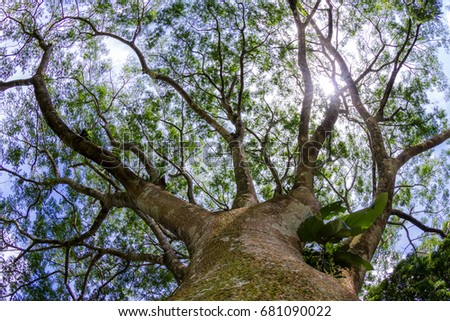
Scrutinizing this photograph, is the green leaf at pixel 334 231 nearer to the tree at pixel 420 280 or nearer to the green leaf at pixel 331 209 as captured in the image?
the green leaf at pixel 331 209

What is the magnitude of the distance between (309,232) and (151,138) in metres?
6.02

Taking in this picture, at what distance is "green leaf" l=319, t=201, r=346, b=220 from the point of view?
118 inches

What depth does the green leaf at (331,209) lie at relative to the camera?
9.84 ft

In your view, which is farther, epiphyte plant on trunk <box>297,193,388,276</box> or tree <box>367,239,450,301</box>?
tree <box>367,239,450,301</box>

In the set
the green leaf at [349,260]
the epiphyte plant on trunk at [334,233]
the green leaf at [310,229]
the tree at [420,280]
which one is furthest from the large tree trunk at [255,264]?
the tree at [420,280]

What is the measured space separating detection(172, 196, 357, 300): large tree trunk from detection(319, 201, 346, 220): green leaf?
0.27 meters

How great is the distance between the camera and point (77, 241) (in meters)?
6.23

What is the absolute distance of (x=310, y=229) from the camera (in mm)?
2932

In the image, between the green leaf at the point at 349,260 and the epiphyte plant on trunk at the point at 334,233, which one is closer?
the epiphyte plant on trunk at the point at 334,233

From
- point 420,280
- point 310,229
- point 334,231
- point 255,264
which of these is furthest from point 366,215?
point 420,280

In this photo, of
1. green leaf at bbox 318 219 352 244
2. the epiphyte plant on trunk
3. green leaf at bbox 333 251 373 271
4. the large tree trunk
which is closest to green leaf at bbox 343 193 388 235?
the epiphyte plant on trunk

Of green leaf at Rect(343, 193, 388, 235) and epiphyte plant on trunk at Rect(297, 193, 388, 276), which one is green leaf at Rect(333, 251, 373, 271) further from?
green leaf at Rect(343, 193, 388, 235)

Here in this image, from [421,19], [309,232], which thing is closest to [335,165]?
[421,19]

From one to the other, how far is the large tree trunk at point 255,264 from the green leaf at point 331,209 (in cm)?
27
